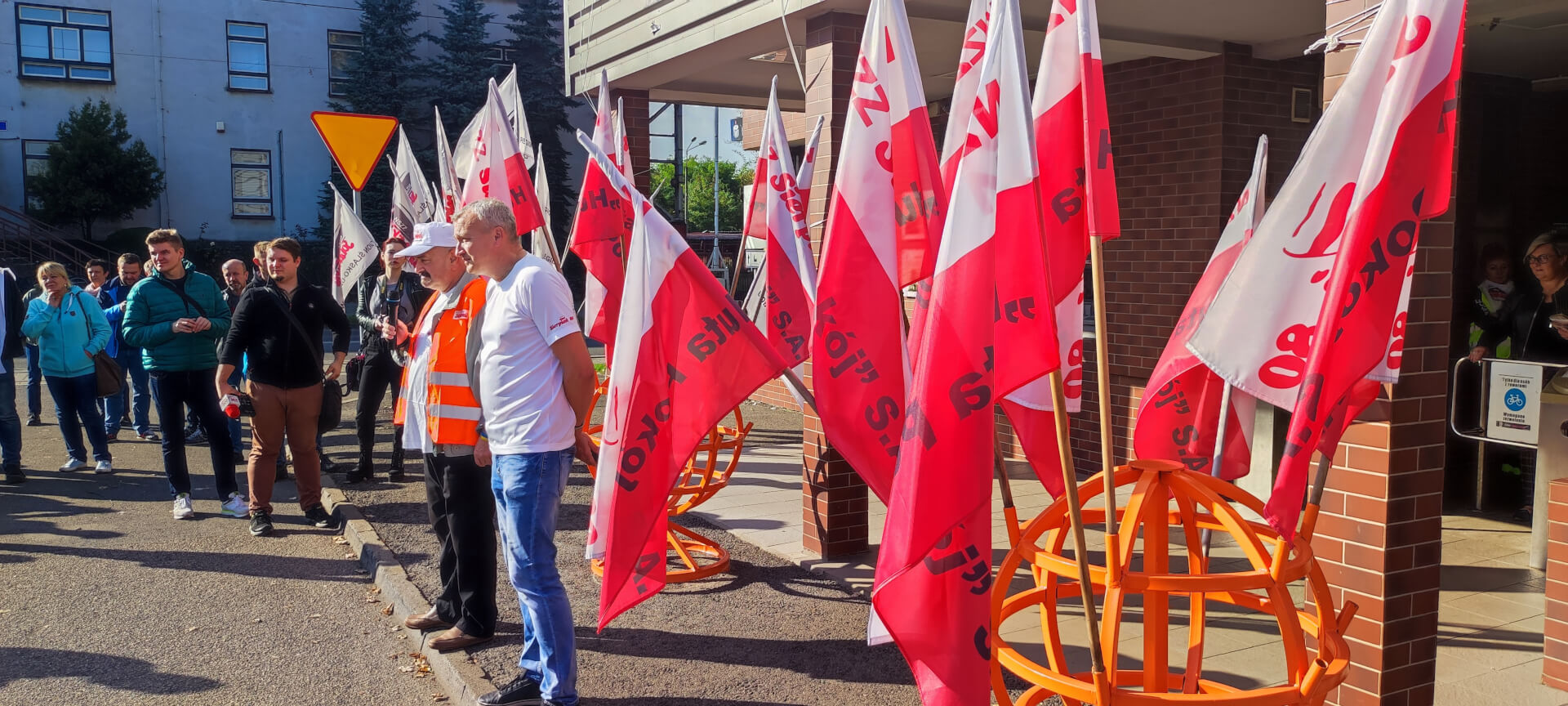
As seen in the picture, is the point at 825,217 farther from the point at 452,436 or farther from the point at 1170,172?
the point at 1170,172

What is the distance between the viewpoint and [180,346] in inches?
306

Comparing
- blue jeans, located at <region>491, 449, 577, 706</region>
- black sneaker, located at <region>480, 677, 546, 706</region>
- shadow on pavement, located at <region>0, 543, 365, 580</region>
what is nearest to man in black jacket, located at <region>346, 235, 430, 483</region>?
shadow on pavement, located at <region>0, 543, 365, 580</region>

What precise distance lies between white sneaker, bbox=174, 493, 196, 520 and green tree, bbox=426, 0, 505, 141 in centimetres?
2841

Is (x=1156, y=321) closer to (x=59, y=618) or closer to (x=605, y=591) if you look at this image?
(x=605, y=591)

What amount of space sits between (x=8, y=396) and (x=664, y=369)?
25.9ft

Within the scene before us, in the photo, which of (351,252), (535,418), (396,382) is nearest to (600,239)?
(535,418)

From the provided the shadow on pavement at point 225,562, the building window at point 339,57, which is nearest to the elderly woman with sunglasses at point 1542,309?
the shadow on pavement at point 225,562

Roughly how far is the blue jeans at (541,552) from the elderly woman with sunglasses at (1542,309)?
18.3 ft

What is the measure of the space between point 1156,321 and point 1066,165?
5458 millimetres

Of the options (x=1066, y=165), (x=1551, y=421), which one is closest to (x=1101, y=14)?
(x=1551, y=421)

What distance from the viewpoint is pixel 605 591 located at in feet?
12.0

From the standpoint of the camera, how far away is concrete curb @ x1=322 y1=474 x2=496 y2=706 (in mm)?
4719

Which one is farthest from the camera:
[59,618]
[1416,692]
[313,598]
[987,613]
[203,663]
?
[313,598]

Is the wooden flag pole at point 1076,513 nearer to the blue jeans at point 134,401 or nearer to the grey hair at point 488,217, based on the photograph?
the grey hair at point 488,217
